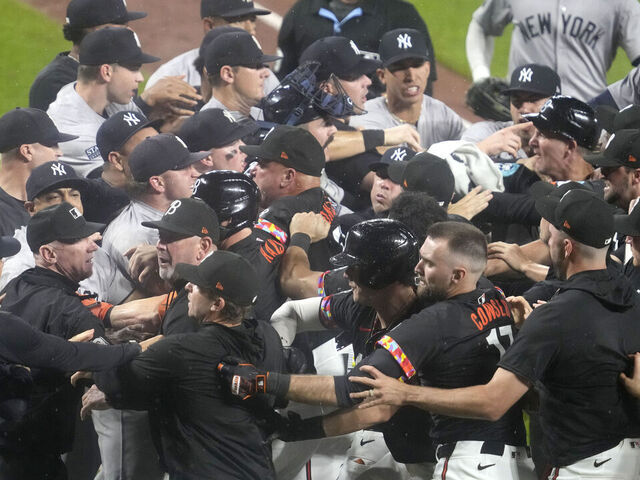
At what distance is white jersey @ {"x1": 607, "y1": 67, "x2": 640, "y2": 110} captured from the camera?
6.72 meters

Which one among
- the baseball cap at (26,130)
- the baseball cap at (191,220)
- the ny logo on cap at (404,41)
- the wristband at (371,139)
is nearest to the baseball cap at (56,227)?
the baseball cap at (191,220)

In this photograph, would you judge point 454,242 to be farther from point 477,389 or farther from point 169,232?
point 169,232

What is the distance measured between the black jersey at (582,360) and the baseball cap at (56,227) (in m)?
2.00

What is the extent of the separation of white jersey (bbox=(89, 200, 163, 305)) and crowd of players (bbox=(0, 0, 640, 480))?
0.4 inches

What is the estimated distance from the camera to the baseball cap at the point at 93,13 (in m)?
6.65

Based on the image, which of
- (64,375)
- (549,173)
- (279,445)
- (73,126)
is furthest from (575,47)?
(64,375)

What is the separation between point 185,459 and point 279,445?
0.66m

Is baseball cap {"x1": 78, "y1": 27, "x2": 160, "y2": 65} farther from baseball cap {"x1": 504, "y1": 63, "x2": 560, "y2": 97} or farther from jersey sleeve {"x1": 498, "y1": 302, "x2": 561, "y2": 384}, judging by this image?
jersey sleeve {"x1": 498, "y1": 302, "x2": 561, "y2": 384}

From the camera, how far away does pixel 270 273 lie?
464 centimetres

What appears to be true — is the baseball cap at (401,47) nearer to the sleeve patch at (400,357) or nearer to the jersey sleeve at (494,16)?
the jersey sleeve at (494,16)

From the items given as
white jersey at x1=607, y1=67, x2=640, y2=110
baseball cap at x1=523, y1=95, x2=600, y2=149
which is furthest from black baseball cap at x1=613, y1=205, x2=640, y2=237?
white jersey at x1=607, y1=67, x2=640, y2=110

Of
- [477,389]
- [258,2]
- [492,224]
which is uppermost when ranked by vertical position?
[477,389]

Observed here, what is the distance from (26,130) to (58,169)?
1.76 feet

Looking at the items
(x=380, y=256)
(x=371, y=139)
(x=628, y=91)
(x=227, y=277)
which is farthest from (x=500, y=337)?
(x=628, y=91)
